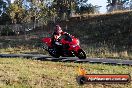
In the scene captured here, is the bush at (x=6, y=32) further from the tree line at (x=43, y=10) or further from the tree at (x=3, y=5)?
the tree at (x=3, y=5)

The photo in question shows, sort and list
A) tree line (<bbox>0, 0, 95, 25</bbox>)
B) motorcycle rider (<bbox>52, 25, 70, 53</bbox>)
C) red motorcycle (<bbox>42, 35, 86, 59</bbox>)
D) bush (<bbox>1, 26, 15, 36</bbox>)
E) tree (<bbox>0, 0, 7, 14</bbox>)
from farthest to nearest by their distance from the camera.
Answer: tree (<bbox>0, 0, 7, 14</bbox>)
tree line (<bbox>0, 0, 95, 25</bbox>)
bush (<bbox>1, 26, 15, 36</bbox>)
motorcycle rider (<bbox>52, 25, 70, 53</bbox>)
red motorcycle (<bbox>42, 35, 86, 59</bbox>)

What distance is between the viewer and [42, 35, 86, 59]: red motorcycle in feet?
66.6

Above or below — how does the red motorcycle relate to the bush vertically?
above

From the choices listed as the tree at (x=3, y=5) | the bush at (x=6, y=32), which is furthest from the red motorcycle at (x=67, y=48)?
the tree at (x=3, y=5)

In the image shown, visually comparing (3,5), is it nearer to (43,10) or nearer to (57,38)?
(43,10)

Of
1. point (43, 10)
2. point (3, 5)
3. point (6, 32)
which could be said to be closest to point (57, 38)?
point (6, 32)

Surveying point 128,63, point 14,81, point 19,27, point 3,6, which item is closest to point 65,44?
point 128,63

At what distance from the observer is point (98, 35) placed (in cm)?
5159

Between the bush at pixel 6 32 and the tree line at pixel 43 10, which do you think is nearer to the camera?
the bush at pixel 6 32

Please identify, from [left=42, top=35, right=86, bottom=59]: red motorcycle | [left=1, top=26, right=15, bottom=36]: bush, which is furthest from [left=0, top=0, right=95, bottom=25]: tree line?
[left=42, top=35, right=86, bottom=59]: red motorcycle

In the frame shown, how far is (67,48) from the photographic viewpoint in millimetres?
20797

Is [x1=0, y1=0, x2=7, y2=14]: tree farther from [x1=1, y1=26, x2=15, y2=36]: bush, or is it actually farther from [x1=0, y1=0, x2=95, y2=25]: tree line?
[x1=1, y1=26, x2=15, y2=36]: bush

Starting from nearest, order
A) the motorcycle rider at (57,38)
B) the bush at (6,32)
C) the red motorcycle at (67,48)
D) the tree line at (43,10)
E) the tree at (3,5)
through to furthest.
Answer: the red motorcycle at (67,48) < the motorcycle rider at (57,38) < the bush at (6,32) < the tree line at (43,10) < the tree at (3,5)

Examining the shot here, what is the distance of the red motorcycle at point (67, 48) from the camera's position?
66.6 feet
